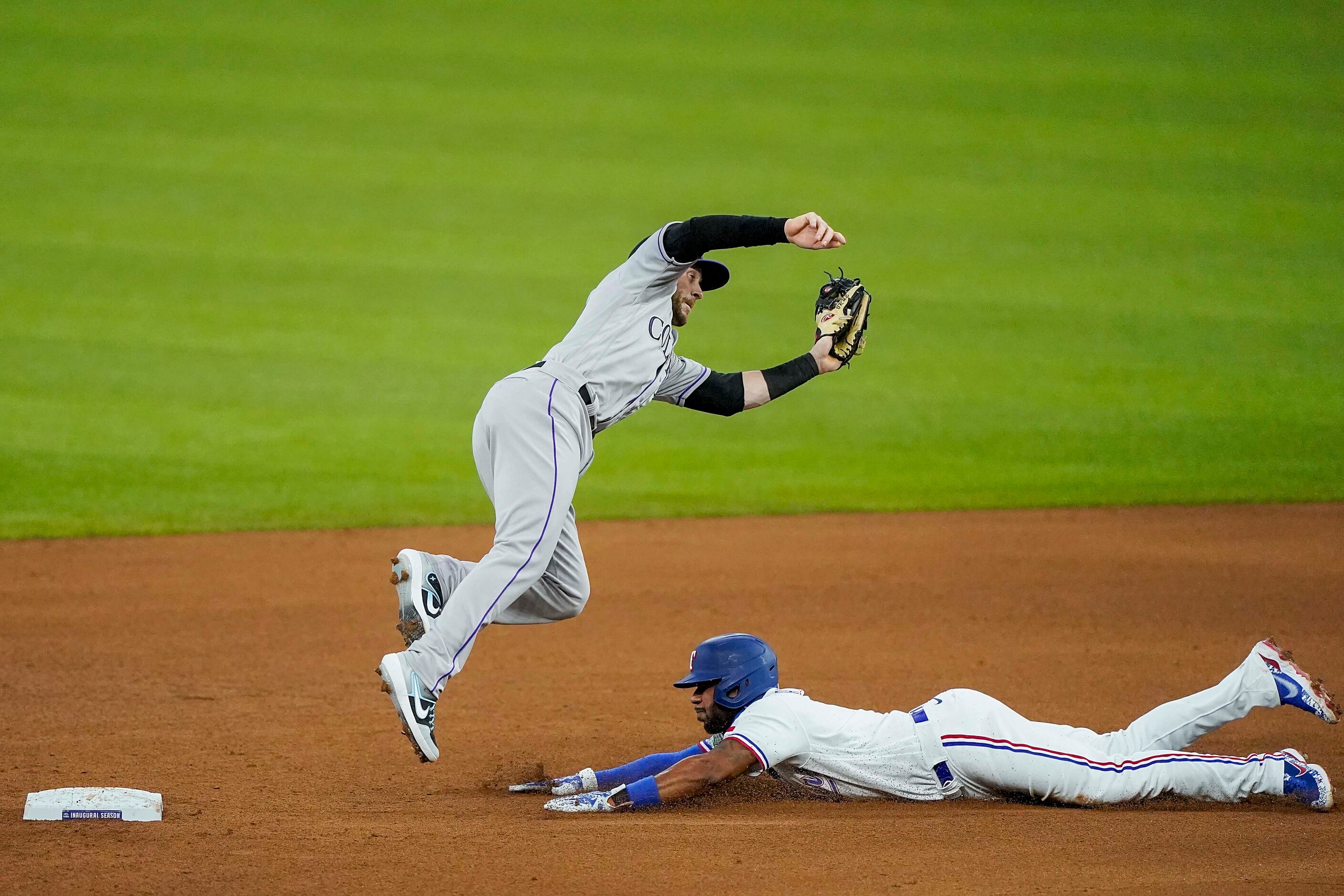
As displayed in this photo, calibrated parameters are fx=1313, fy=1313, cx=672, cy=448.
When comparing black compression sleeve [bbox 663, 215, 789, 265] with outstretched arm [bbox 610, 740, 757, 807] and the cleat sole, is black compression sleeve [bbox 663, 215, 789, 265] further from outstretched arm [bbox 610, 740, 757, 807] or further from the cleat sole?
the cleat sole

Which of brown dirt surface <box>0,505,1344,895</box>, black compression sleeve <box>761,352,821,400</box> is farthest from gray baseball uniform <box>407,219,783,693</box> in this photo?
brown dirt surface <box>0,505,1344,895</box>

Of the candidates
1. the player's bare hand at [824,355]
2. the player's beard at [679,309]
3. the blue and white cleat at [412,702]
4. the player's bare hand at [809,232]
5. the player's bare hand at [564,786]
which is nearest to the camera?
the blue and white cleat at [412,702]

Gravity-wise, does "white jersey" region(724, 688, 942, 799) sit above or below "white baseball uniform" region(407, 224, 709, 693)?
below

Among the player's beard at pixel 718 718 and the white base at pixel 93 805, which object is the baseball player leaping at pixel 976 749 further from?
the white base at pixel 93 805

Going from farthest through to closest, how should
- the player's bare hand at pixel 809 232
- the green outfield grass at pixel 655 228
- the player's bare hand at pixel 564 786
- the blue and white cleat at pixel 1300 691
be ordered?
the green outfield grass at pixel 655 228 < the player's bare hand at pixel 564 786 < the blue and white cleat at pixel 1300 691 < the player's bare hand at pixel 809 232

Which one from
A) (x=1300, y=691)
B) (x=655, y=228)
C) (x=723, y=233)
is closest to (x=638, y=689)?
(x=723, y=233)

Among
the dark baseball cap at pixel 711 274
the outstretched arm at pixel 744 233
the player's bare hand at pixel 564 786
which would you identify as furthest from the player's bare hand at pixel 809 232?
the player's bare hand at pixel 564 786

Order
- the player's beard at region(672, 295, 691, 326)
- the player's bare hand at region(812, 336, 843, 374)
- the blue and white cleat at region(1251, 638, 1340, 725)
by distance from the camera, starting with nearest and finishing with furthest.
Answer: the blue and white cleat at region(1251, 638, 1340, 725)
the player's beard at region(672, 295, 691, 326)
the player's bare hand at region(812, 336, 843, 374)
